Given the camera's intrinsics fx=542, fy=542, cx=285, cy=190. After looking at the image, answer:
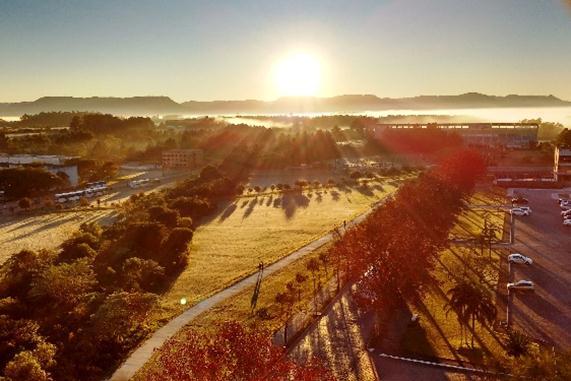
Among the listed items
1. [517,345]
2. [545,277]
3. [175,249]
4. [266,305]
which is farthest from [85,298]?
[545,277]

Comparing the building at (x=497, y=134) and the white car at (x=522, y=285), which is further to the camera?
the building at (x=497, y=134)

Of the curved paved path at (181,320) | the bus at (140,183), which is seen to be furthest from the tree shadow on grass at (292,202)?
the bus at (140,183)

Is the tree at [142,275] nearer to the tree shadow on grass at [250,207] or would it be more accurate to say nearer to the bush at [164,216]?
the bush at [164,216]

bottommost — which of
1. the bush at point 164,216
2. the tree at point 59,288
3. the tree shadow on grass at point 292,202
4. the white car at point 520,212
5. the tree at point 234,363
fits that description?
the tree shadow on grass at point 292,202

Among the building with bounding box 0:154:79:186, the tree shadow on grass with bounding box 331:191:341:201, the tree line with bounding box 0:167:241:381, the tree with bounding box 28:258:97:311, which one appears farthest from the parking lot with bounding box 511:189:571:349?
the building with bounding box 0:154:79:186

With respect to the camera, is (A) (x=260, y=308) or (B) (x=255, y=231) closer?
(A) (x=260, y=308)

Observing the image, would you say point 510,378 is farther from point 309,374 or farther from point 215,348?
point 215,348

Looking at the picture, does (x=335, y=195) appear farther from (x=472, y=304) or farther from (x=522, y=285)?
(x=472, y=304)
